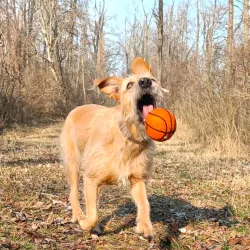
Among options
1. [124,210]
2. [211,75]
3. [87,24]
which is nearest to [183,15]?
[87,24]

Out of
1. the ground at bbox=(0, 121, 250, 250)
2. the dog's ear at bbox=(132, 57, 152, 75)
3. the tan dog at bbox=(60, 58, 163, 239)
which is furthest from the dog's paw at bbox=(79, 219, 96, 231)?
the dog's ear at bbox=(132, 57, 152, 75)

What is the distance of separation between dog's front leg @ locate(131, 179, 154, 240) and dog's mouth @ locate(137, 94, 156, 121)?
Answer: 696 mm

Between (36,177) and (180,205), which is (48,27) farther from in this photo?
(180,205)

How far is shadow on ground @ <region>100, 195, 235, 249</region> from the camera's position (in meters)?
4.63

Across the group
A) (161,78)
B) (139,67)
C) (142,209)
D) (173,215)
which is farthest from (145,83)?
(161,78)

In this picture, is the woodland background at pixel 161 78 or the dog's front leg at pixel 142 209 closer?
the dog's front leg at pixel 142 209

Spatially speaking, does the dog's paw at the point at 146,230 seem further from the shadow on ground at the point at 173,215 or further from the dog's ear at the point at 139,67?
the dog's ear at the point at 139,67

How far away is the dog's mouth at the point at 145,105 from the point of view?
13.3 feet

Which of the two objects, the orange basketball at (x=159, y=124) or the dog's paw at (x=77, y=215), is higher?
the orange basketball at (x=159, y=124)

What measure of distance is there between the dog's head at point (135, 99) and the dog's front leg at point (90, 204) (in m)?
0.62

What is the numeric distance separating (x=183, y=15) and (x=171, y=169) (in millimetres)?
44036

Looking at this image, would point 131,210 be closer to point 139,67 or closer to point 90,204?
point 90,204

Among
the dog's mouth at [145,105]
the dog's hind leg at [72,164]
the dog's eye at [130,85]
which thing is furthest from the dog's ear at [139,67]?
the dog's hind leg at [72,164]

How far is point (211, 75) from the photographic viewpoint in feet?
37.7
